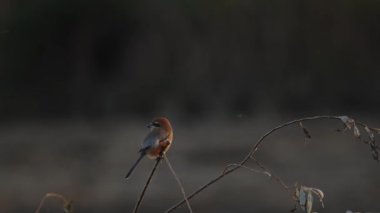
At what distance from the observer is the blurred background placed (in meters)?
10.6

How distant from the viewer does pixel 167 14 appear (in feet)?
39.4

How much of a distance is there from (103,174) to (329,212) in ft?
9.05

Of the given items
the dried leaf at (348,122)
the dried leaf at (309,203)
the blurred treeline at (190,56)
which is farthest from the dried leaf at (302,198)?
the blurred treeline at (190,56)

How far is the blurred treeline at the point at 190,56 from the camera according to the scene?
11.6 meters

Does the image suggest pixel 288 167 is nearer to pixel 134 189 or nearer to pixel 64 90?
pixel 134 189

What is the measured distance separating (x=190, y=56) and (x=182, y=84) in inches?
13.4

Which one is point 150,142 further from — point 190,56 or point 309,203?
point 190,56

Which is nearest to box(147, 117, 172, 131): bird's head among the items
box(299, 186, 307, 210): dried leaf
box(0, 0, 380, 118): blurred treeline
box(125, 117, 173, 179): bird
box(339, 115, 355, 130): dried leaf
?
box(125, 117, 173, 179): bird

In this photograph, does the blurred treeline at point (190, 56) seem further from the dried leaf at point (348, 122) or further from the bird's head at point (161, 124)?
the dried leaf at point (348, 122)

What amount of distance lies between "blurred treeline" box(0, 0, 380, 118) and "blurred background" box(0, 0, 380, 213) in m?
0.01

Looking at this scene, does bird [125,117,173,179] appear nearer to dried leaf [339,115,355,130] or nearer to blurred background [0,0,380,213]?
dried leaf [339,115,355,130]

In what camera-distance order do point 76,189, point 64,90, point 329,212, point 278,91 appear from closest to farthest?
point 329,212, point 76,189, point 278,91, point 64,90

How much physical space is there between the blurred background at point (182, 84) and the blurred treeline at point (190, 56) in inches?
0.5

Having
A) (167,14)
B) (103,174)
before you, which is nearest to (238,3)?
(167,14)
